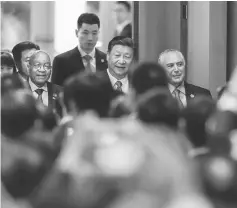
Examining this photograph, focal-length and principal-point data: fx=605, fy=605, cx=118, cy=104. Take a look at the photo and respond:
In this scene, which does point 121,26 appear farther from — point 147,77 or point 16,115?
point 16,115

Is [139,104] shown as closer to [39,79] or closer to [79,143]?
[79,143]

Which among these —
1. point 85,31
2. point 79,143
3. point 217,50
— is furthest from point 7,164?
point 217,50

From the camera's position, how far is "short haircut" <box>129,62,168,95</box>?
0.78 metres

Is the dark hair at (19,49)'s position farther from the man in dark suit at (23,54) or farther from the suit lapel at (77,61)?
the suit lapel at (77,61)

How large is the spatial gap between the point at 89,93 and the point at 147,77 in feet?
0.49

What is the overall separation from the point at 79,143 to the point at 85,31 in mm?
1589

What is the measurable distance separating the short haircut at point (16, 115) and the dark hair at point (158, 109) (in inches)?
4.6

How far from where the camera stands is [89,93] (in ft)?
2.14

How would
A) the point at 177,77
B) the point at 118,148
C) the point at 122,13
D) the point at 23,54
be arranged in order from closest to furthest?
the point at 118,148 → the point at 177,77 → the point at 23,54 → the point at 122,13

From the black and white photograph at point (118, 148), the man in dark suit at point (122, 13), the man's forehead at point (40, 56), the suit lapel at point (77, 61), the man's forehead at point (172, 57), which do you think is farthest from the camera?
the man in dark suit at point (122, 13)

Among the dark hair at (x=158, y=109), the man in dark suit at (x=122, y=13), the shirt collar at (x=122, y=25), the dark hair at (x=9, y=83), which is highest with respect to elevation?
the man in dark suit at (x=122, y=13)

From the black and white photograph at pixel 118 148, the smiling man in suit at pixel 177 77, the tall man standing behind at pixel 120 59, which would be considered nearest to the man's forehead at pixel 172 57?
the smiling man in suit at pixel 177 77

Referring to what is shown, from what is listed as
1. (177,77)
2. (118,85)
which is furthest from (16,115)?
(177,77)

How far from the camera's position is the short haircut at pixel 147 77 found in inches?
30.6
